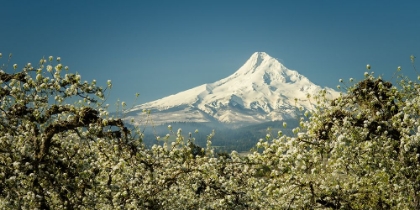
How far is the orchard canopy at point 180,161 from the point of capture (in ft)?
40.8

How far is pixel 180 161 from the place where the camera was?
13961 millimetres

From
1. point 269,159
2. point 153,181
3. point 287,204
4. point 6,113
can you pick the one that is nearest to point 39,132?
point 6,113

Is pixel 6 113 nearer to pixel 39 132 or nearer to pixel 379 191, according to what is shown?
pixel 39 132

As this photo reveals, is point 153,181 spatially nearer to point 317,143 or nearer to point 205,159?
point 205,159

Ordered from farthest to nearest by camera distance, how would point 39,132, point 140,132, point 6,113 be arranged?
point 140,132
point 39,132
point 6,113

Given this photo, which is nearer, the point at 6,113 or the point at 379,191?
the point at 6,113

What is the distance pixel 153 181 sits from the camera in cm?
1405

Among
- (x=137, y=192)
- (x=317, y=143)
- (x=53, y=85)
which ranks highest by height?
(x=53, y=85)

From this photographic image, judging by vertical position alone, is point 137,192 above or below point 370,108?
below

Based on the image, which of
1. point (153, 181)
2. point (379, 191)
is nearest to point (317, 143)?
point (379, 191)

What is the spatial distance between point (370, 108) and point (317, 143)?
4.32 metres

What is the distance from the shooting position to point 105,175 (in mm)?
15195

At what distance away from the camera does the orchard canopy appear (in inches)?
490

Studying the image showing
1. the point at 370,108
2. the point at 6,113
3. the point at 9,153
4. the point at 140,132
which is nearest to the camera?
the point at 9,153
